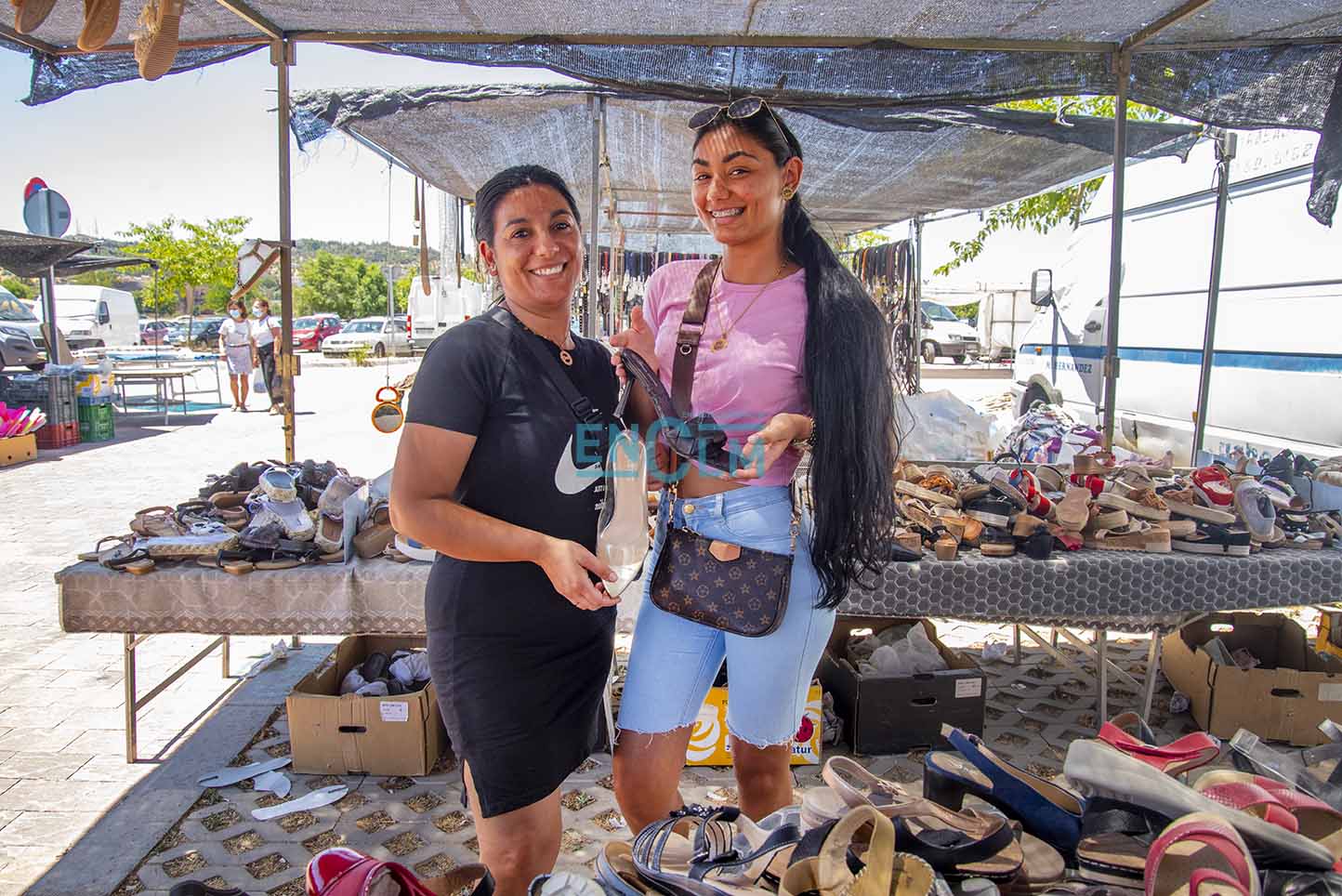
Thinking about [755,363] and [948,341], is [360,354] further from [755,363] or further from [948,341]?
[755,363]

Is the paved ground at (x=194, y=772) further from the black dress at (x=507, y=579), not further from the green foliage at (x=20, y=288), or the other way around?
the green foliage at (x=20, y=288)

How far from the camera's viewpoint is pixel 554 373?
5.28 ft

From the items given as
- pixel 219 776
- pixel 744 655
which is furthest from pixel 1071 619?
pixel 219 776

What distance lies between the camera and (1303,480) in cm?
423

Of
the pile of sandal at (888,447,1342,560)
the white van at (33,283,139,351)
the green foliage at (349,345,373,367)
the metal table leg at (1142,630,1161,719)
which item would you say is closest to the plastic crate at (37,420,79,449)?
the white van at (33,283,139,351)

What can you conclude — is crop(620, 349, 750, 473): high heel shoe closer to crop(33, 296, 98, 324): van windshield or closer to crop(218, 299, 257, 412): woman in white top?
crop(218, 299, 257, 412): woman in white top

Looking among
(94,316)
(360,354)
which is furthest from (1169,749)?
(360,354)

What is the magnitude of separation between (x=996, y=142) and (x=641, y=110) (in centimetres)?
219

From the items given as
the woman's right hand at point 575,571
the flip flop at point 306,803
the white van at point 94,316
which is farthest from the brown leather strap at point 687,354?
the white van at point 94,316

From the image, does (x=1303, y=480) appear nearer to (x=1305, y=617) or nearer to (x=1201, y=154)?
(x=1305, y=617)

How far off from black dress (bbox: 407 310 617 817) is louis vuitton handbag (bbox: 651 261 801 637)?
26 centimetres

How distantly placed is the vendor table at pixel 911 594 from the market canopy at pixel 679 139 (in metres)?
2.35

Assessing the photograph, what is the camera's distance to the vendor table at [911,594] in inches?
127

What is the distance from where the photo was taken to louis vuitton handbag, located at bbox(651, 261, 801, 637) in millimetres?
1770
